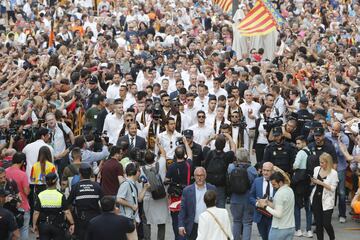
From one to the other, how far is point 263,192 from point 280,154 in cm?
198

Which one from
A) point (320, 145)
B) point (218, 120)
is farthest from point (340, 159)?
point (218, 120)

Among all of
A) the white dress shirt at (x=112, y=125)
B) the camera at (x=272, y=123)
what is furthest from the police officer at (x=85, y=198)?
the camera at (x=272, y=123)

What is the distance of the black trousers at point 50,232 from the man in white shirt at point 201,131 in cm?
525

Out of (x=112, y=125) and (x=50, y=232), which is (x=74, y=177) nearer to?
(x=50, y=232)

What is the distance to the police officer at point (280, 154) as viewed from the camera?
1836 centimetres

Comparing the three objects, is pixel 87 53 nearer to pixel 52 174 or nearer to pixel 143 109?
pixel 143 109

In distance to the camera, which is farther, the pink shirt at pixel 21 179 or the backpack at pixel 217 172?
the backpack at pixel 217 172

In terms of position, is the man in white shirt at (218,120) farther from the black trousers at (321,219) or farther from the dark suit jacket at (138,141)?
the black trousers at (321,219)

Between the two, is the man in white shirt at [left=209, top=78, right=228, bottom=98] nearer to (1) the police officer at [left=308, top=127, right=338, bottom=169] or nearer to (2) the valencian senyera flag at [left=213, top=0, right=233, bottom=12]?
(1) the police officer at [left=308, top=127, right=338, bottom=169]

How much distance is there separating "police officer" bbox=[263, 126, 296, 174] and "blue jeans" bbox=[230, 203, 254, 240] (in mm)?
1501

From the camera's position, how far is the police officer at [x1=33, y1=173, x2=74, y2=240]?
51.0ft

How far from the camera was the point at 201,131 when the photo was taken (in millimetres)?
20500

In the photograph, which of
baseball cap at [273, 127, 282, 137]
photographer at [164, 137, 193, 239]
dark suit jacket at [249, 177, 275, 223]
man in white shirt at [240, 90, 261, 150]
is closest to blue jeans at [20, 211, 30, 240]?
photographer at [164, 137, 193, 239]

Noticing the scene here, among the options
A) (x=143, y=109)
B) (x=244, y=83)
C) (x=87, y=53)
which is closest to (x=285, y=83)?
(x=244, y=83)
